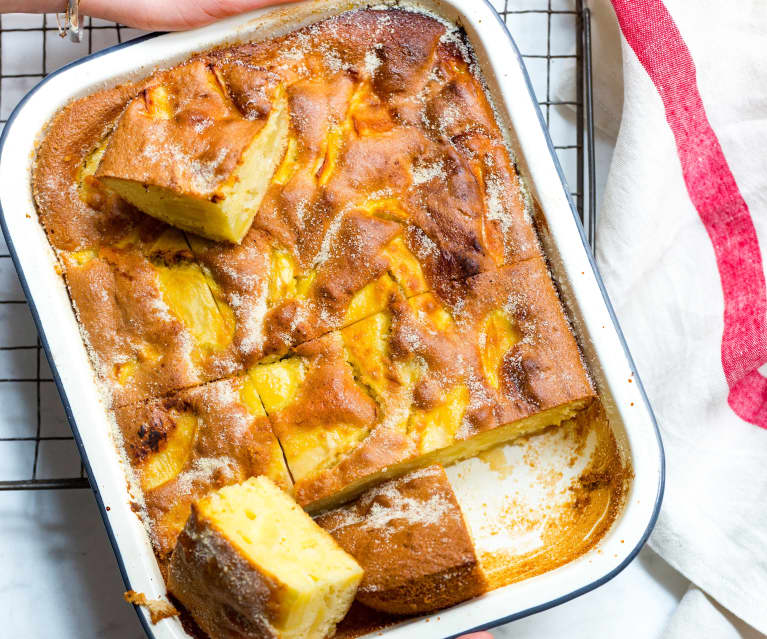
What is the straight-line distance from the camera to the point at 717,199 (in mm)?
2658

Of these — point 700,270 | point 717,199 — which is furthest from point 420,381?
point 717,199

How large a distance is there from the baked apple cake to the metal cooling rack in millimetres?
487

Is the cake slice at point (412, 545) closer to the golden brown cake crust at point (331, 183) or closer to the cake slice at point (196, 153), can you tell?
the golden brown cake crust at point (331, 183)

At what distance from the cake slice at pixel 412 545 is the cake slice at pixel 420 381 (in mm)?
70

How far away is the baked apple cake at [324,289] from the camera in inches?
88.4

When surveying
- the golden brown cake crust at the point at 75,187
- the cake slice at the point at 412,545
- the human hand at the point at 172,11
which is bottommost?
the cake slice at the point at 412,545

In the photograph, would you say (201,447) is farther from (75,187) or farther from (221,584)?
(75,187)

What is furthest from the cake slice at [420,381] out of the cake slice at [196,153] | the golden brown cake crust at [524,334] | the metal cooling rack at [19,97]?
the metal cooling rack at [19,97]

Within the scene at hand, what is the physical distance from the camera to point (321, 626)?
2.17 m

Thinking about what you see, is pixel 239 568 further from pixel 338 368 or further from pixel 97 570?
pixel 97 570

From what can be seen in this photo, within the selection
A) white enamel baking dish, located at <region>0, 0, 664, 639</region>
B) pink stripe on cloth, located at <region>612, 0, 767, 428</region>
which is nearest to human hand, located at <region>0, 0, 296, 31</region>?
white enamel baking dish, located at <region>0, 0, 664, 639</region>

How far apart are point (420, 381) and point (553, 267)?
1.71ft

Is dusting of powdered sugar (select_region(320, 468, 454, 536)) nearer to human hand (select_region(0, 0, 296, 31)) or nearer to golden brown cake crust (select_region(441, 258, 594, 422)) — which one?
golden brown cake crust (select_region(441, 258, 594, 422))

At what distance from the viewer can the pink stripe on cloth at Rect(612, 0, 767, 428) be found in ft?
8.55
